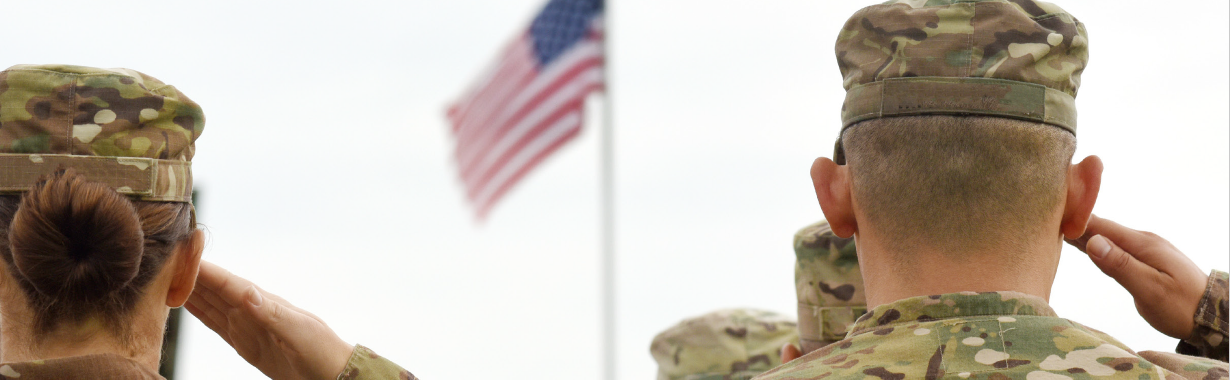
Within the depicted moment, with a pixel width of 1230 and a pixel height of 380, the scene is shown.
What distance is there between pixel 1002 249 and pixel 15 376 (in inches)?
84.9

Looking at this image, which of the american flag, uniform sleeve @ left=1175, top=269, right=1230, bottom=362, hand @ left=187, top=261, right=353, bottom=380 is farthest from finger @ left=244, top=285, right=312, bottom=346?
the american flag

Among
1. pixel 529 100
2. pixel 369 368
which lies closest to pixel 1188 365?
pixel 369 368

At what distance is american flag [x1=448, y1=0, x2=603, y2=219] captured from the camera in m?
10.9

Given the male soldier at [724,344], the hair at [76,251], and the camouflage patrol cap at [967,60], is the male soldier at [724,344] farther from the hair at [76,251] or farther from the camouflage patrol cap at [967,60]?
the hair at [76,251]

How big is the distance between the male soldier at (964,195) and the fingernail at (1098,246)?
607mm

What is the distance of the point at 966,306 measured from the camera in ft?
7.69

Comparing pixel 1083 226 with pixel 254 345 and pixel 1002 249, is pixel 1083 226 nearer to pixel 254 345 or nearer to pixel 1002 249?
pixel 1002 249

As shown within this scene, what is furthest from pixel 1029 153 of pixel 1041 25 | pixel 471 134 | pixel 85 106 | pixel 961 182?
pixel 471 134

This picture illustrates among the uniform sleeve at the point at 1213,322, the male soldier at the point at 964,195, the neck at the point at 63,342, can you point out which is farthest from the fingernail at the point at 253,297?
the uniform sleeve at the point at 1213,322

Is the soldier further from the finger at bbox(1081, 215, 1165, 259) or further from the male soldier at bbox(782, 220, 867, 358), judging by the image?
the finger at bbox(1081, 215, 1165, 259)

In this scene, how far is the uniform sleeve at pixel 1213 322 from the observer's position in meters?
3.11

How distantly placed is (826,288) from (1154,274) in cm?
127

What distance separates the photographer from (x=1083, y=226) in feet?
8.31

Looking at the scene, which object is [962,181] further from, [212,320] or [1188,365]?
[212,320]
